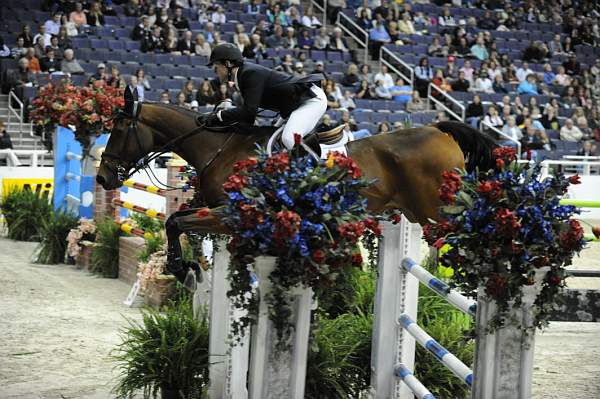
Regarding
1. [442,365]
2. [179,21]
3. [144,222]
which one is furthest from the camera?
[179,21]

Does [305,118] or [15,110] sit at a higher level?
[15,110]

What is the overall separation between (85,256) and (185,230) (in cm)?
458

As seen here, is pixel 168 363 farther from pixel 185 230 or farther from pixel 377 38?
pixel 377 38

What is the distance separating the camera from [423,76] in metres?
19.7

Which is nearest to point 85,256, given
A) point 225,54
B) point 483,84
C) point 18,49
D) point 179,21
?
point 225,54

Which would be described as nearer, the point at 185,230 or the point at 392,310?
the point at 392,310

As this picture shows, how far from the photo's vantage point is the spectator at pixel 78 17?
17594 millimetres

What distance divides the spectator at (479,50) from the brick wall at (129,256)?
45.4 feet

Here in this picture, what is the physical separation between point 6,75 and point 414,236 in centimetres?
1286

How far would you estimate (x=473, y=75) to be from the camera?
20.5 meters

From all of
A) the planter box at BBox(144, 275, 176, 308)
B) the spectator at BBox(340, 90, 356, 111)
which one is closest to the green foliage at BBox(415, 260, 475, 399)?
the planter box at BBox(144, 275, 176, 308)

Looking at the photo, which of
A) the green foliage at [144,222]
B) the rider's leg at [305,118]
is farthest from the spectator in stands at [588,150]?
the rider's leg at [305,118]

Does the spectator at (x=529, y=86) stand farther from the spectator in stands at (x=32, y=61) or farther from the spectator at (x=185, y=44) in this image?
the spectator in stands at (x=32, y=61)

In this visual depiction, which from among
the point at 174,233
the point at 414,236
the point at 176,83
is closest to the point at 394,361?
the point at 414,236
